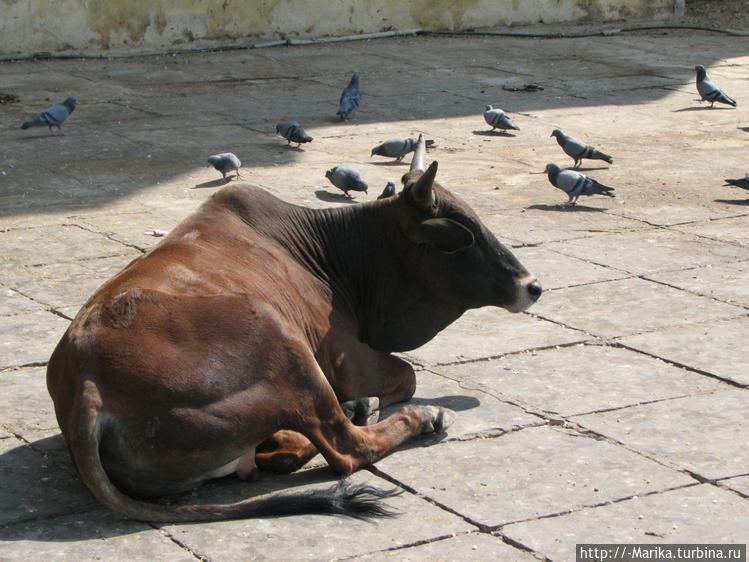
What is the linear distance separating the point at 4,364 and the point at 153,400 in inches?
80.9

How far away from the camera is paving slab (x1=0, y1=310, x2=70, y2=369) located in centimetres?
637

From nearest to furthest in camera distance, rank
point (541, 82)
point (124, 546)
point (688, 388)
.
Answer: point (124, 546) < point (688, 388) < point (541, 82)

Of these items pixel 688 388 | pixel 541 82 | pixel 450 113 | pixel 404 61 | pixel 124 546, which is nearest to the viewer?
pixel 124 546

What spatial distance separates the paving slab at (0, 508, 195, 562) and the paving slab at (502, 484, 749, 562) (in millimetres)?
1270

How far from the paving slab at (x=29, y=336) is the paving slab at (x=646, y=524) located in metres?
2.98

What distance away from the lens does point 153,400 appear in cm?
453

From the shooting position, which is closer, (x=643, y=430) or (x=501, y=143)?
(x=643, y=430)

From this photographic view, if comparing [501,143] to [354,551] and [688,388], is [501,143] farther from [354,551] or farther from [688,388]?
[354,551]

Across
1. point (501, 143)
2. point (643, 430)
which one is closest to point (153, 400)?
point (643, 430)

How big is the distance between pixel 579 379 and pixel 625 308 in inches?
53.0

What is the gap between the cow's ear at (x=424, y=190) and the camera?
18.1 ft

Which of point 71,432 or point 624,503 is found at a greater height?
point 71,432

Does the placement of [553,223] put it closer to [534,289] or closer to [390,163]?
[390,163]

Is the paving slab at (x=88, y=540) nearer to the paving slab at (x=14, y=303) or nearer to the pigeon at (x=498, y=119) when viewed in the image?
the paving slab at (x=14, y=303)
